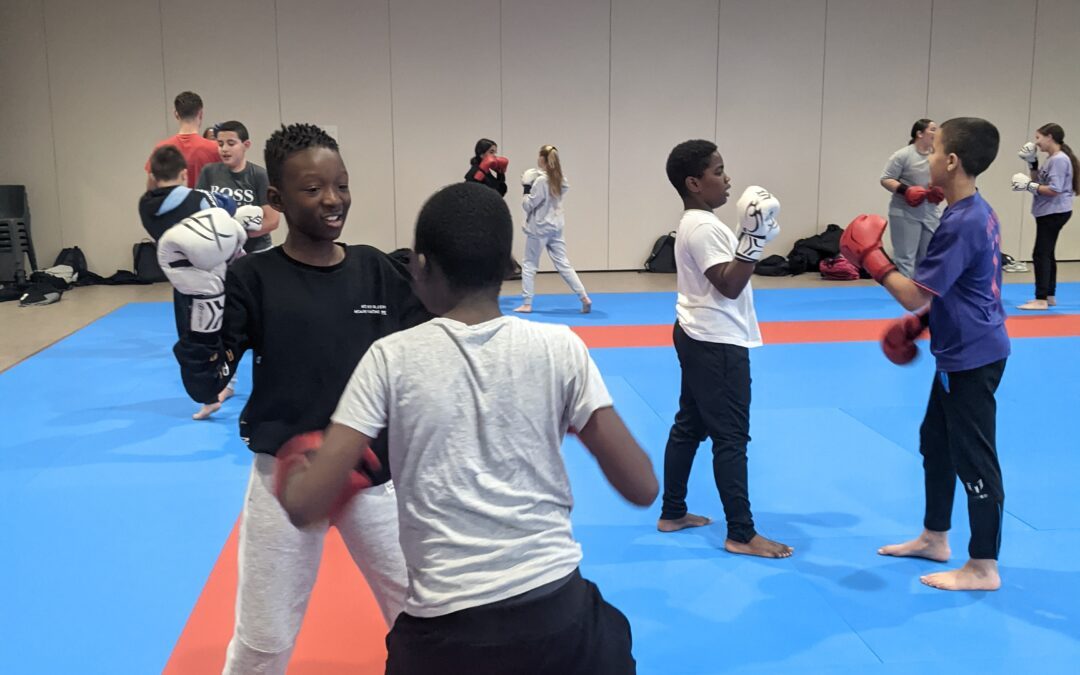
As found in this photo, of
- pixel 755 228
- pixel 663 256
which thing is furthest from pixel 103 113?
pixel 755 228

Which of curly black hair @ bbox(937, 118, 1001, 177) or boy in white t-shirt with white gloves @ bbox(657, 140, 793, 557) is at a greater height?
curly black hair @ bbox(937, 118, 1001, 177)

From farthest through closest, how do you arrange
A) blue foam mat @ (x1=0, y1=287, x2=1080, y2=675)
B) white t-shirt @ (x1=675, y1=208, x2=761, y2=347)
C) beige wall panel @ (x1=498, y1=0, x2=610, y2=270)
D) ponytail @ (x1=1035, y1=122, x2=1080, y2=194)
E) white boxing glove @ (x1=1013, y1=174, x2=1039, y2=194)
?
beige wall panel @ (x1=498, y1=0, x2=610, y2=270), white boxing glove @ (x1=1013, y1=174, x2=1039, y2=194), ponytail @ (x1=1035, y1=122, x2=1080, y2=194), white t-shirt @ (x1=675, y1=208, x2=761, y2=347), blue foam mat @ (x1=0, y1=287, x2=1080, y2=675)

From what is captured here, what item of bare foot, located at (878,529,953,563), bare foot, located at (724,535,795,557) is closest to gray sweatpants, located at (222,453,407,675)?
bare foot, located at (724,535,795,557)

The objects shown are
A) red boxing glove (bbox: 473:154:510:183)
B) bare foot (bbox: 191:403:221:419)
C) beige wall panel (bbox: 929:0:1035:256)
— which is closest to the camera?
bare foot (bbox: 191:403:221:419)

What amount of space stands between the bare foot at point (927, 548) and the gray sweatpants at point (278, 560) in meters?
2.25

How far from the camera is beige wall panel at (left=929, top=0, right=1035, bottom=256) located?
12.8m

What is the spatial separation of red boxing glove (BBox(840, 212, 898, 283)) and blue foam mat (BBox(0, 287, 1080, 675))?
1.17 m

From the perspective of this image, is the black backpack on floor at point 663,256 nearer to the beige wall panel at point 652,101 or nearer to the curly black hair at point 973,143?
the beige wall panel at point 652,101

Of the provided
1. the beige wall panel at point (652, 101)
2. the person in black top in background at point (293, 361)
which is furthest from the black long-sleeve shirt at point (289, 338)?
the beige wall panel at point (652, 101)

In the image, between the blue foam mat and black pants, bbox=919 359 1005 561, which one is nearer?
the blue foam mat

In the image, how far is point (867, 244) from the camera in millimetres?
3324

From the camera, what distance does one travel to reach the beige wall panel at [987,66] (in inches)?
505

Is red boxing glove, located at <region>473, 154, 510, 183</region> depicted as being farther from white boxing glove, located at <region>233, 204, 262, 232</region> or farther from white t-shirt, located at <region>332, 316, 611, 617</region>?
white t-shirt, located at <region>332, 316, 611, 617</region>

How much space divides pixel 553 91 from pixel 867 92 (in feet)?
13.8
